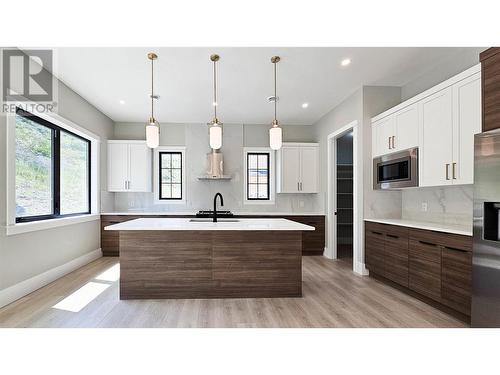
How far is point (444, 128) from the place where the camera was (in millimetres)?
2896

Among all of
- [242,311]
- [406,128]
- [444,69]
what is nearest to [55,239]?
[242,311]

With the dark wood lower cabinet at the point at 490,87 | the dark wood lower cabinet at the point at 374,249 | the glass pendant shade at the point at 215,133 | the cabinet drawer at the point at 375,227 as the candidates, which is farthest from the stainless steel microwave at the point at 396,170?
the glass pendant shade at the point at 215,133

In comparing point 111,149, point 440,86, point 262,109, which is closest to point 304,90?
point 262,109

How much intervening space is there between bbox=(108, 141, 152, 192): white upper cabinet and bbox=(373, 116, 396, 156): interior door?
14.1ft

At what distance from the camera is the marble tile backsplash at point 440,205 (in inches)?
119

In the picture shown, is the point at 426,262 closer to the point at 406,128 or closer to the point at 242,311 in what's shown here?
the point at 406,128

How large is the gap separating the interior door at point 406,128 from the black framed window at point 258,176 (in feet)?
10.2

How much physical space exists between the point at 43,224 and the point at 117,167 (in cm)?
239

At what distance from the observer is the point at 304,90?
427 cm

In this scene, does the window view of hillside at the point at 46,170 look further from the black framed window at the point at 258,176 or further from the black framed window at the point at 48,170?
the black framed window at the point at 258,176

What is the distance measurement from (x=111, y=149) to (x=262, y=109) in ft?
10.4
